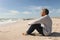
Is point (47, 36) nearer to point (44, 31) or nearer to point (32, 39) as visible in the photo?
point (44, 31)

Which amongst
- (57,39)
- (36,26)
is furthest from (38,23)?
(57,39)

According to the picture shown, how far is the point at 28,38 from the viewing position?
7.52 meters

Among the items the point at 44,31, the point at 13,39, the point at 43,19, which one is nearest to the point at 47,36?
the point at 44,31

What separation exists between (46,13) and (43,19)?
0.32 meters

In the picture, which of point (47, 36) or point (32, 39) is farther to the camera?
point (47, 36)

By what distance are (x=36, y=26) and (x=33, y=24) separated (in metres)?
0.17

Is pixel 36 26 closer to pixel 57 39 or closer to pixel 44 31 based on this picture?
pixel 44 31

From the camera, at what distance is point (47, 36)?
8078mm

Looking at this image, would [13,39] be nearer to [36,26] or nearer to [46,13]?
[36,26]

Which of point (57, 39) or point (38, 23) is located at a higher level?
point (38, 23)

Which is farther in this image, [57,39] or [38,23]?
[38,23]

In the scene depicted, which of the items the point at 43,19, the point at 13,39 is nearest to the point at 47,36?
the point at 43,19

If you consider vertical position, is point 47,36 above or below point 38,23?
below

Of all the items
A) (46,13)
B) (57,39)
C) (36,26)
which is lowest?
(57,39)
